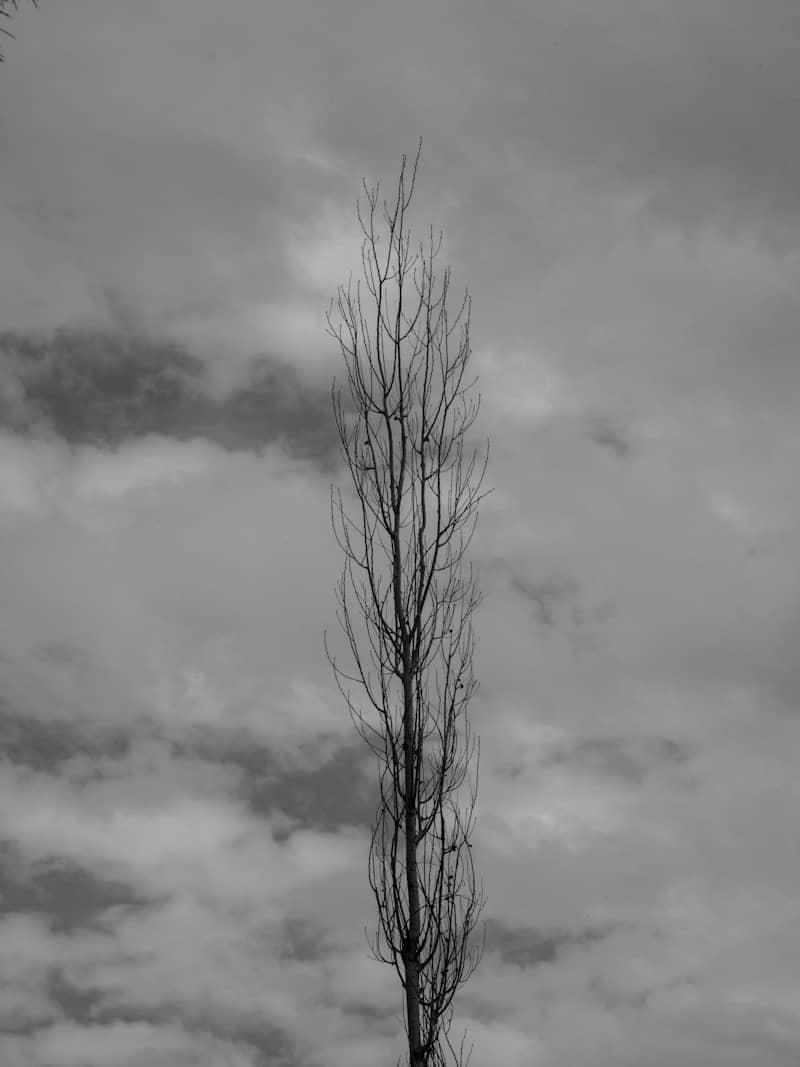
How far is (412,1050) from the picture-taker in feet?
24.2

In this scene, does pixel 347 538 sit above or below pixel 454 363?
below

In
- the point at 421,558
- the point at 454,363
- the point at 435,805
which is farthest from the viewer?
the point at 454,363

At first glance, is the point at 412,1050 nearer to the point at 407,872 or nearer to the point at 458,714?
the point at 407,872

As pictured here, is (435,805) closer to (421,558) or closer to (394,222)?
(421,558)

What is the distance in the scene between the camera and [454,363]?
938cm

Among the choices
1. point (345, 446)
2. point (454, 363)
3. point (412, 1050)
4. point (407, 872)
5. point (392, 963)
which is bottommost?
point (412, 1050)

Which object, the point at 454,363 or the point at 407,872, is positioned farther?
the point at 454,363

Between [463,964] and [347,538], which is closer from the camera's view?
[463,964]

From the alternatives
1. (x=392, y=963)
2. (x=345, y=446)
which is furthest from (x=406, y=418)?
(x=392, y=963)

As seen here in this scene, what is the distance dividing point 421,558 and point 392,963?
274cm

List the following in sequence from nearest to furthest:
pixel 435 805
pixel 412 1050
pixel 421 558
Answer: pixel 412 1050 → pixel 435 805 → pixel 421 558

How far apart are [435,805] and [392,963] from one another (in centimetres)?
103

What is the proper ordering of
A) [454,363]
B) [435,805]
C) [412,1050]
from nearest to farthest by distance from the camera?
[412,1050] → [435,805] → [454,363]

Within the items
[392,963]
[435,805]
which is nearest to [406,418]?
[435,805]
